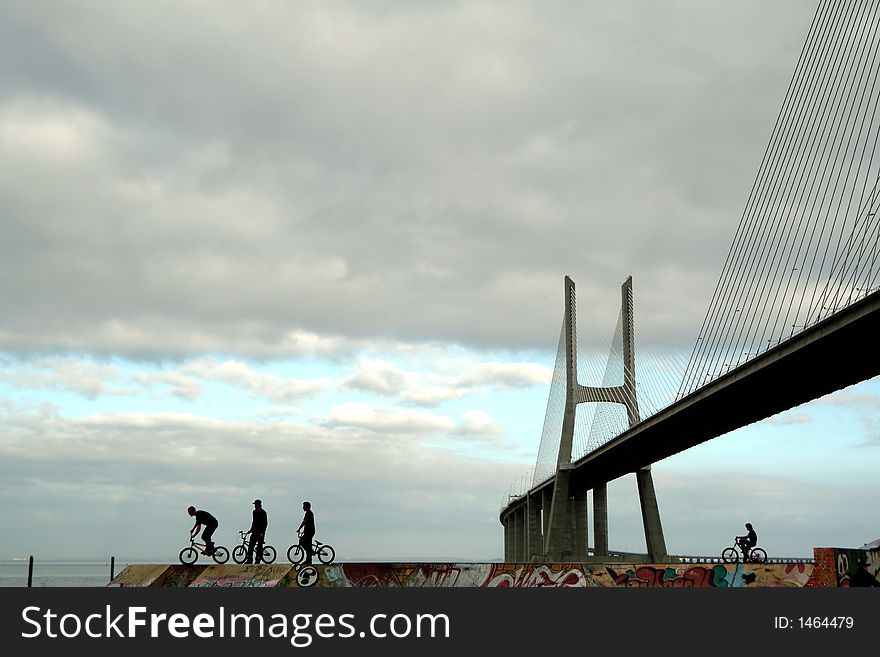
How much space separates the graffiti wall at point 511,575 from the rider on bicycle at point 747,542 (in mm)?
7953

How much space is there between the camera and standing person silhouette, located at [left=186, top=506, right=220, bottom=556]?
89.1 feet

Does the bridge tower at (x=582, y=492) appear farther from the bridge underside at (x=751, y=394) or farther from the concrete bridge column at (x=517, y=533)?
the concrete bridge column at (x=517, y=533)

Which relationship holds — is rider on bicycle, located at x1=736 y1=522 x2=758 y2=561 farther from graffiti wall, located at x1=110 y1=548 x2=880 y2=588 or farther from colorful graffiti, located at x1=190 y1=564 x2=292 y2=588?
colorful graffiti, located at x1=190 y1=564 x2=292 y2=588

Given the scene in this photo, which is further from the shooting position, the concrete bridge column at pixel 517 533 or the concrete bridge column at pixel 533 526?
the concrete bridge column at pixel 517 533

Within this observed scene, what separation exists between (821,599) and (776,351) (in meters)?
11.3

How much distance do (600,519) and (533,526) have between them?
2002 centimetres

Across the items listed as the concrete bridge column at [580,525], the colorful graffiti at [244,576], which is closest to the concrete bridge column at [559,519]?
the concrete bridge column at [580,525]

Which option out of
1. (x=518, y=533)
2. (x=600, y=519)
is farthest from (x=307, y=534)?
(x=518, y=533)

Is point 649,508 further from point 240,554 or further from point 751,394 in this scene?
point 240,554

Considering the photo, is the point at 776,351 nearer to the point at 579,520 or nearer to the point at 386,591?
the point at 386,591

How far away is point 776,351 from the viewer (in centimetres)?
3262

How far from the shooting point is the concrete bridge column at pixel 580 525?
68.1m

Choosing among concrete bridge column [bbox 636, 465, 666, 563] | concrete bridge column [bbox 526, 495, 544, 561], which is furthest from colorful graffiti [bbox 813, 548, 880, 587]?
concrete bridge column [bbox 526, 495, 544, 561]

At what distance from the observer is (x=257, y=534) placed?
1094 inches
